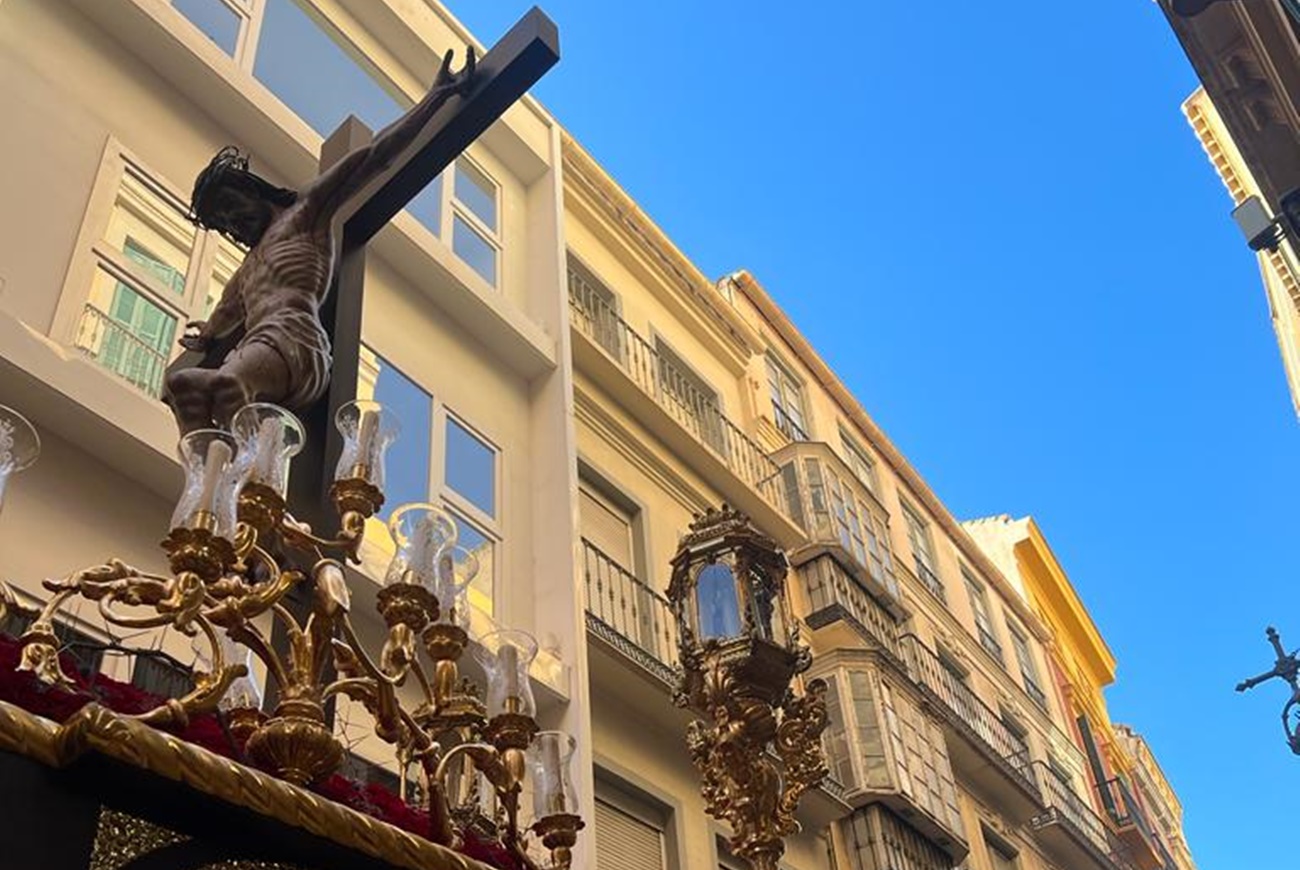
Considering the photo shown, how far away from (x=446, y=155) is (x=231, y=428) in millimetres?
1540

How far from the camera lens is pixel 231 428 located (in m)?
3.09

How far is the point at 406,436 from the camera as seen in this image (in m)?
9.61

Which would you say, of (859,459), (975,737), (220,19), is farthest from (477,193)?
(859,459)

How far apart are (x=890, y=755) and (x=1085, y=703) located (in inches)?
678

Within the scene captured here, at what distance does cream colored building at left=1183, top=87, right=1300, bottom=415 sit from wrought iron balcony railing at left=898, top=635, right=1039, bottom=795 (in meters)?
7.29

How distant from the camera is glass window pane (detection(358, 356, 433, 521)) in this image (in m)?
9.21

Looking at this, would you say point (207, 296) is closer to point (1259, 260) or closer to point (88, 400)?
point (88, 400)

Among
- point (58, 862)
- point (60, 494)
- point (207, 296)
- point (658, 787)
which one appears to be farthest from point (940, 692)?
point (58, 862)

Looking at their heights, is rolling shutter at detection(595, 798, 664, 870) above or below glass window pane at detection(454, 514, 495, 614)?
below

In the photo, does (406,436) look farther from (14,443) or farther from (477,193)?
(14,443)

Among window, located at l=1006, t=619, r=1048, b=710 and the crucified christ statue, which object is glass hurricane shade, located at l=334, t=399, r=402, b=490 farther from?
window, located at l=1006, t=619, r=1048, b=710

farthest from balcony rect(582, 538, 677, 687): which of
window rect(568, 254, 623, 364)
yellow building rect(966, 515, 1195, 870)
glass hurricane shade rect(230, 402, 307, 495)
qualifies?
yellow building rect(966, 515, 1195, 870)

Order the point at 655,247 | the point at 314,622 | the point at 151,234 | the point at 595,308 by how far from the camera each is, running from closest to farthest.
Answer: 1. the point at 314,622
2. the point at 151,234
3. the point at 595,308
4. the point at 655,247

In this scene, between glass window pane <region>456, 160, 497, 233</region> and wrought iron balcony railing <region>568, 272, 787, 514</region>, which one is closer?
glass window pane <region>456, 160, 497, 233</region>
